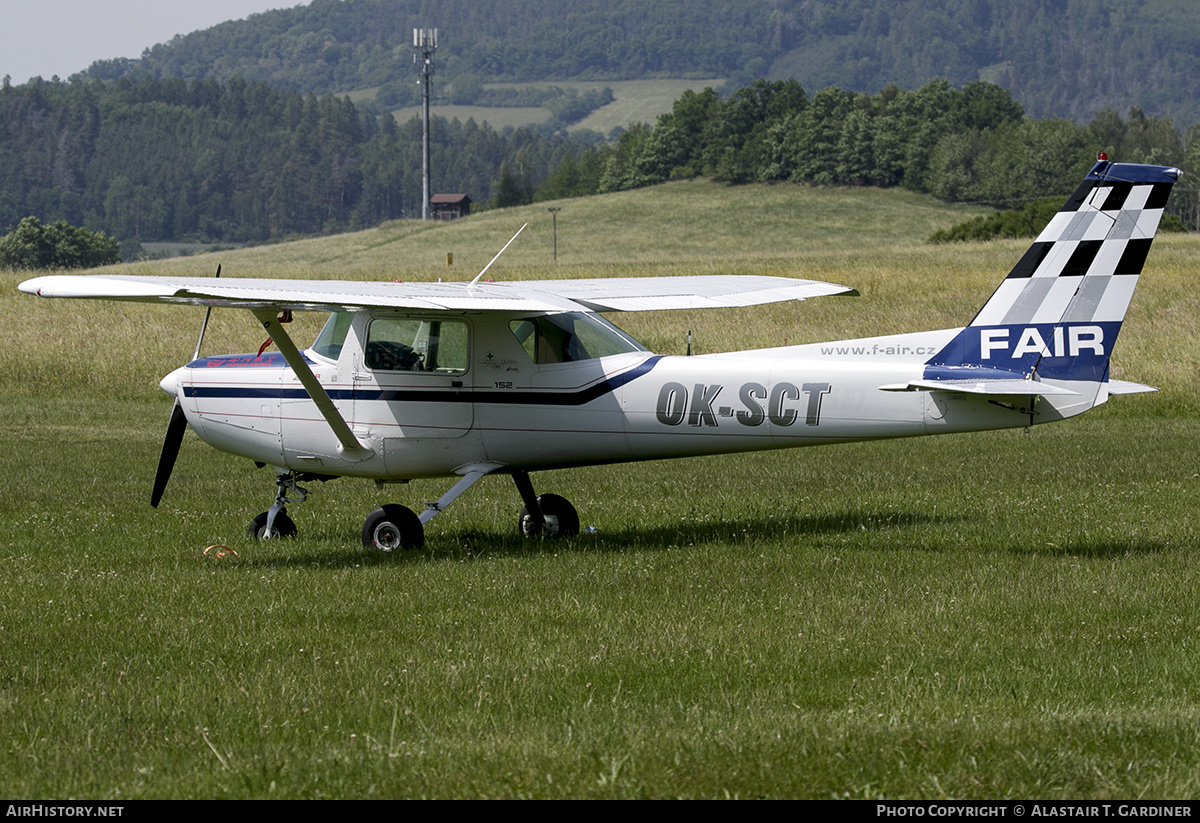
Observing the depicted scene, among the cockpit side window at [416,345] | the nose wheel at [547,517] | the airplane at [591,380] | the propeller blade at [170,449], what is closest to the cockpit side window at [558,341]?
the airplane at [591,380]

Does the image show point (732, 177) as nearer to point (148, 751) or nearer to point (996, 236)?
point (996, 236)

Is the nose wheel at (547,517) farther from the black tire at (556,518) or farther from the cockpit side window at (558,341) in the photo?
the cockpit side window at (558,341)

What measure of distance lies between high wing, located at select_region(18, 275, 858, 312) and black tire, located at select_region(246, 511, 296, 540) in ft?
7.38

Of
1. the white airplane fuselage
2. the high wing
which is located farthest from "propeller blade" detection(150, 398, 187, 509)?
the high wing

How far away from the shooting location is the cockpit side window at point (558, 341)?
11.1m

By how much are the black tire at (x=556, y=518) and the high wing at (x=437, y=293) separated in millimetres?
1991

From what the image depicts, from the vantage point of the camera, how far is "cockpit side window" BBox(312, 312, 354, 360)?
37.2 ft

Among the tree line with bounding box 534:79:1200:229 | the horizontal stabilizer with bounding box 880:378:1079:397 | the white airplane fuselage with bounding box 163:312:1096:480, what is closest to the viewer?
the horizontal stabilizer with bounding box 880:378:1079:397

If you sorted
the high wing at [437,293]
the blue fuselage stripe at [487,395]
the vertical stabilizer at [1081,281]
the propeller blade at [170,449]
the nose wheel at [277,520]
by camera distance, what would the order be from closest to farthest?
the high wing at [437,293]
the vertical stabilizer at [1081,281]
the blue fuselage stripe at [487,395]
the nose wheel at [277,520]
the propeller blade at [170,449]

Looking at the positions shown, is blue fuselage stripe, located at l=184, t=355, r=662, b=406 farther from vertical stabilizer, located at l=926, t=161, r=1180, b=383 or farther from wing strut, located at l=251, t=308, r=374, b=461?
vertical stabilizer, located at l=926, t=161, r=1180, b=383

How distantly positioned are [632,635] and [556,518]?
4.51 meters

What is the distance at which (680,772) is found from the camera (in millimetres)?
4926

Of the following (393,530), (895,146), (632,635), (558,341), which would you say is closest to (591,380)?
(558,341)

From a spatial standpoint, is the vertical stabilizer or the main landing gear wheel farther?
the main landing gear wheel
